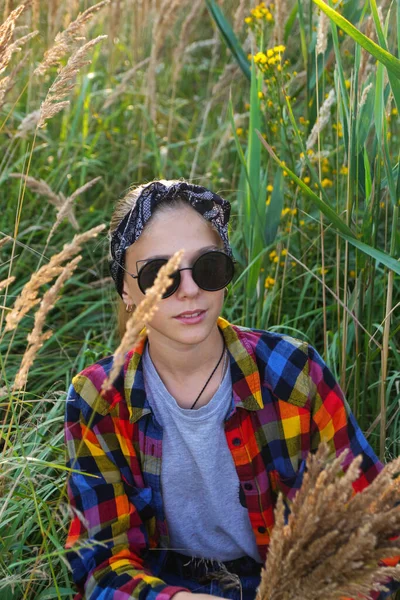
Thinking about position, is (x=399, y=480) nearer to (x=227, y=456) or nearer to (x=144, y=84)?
(x=227, y=456)

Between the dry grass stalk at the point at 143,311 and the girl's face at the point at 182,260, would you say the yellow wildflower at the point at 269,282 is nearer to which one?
the girl's face at the point at 182,260

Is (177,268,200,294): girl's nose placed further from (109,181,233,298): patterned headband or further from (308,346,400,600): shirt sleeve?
(308,346,400,600): shirt sleeve

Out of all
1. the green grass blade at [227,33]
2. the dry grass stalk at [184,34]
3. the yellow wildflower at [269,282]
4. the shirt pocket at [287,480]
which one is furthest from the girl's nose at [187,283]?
the dry grass stalk at [184,34]

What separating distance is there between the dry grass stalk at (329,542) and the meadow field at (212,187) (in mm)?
398

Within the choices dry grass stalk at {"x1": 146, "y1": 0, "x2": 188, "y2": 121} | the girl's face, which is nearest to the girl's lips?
the girl's face

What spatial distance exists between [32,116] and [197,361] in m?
0.99

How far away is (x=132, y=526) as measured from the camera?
4.98ft

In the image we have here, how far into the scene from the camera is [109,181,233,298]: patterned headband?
4.90ft

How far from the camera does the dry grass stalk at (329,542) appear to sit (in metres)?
0.95

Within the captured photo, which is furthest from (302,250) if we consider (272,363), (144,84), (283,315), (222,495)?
(144,84)

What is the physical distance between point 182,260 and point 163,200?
15 cm

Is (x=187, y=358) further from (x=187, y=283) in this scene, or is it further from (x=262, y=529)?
(x=262, y=529)

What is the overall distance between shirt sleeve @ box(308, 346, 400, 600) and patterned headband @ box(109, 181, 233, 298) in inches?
11.8

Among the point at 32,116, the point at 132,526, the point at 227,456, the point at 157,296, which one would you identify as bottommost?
the point at 132,526
